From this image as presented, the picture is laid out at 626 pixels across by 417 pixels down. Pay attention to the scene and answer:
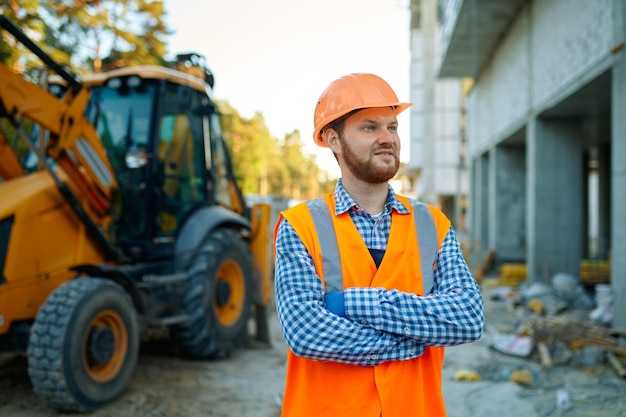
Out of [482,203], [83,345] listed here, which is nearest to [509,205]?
[482,203]

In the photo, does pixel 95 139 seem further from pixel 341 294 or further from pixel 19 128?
pixel 341 294

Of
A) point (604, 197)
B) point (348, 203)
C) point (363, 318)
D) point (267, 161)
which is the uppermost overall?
point (267, 161)

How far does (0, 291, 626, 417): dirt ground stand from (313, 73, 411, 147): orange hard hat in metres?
3.27

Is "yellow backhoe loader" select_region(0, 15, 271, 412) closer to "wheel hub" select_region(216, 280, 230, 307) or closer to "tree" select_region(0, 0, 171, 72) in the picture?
"wheel hub" select_region(216, 280, 230, 307)

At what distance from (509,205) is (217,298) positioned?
11967 mm

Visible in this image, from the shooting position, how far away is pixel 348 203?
2094 mm

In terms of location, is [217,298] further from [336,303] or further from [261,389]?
[336,303]

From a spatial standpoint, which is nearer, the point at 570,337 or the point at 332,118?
the point at 332,118

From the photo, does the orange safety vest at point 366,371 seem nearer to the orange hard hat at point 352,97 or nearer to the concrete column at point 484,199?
the orange hard hat at point 352,97

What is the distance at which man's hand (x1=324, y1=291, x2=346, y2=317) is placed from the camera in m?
1.91

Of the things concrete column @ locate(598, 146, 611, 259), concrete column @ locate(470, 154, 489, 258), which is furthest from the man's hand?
concrete column @ locate(598, 146, 611, 259)

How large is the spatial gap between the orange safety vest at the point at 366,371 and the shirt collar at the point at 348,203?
26 mm

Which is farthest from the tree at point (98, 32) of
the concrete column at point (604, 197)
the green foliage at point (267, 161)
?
the concrete column at point (604, 197)

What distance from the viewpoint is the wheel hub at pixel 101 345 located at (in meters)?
4.38
